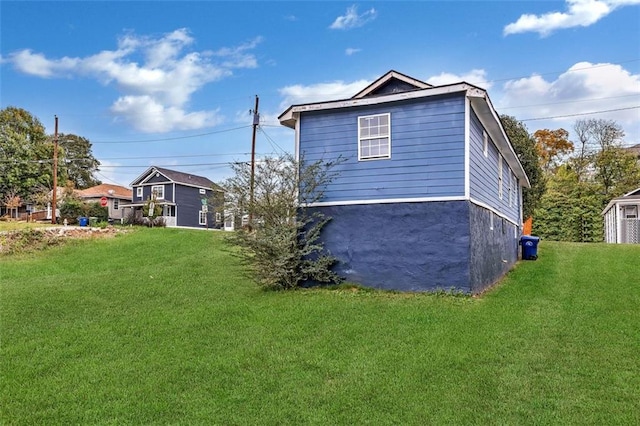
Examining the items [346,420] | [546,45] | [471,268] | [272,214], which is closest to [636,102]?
[546,45]

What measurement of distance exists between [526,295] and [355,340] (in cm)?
506

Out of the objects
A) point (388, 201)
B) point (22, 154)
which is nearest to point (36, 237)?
point (388, 201)

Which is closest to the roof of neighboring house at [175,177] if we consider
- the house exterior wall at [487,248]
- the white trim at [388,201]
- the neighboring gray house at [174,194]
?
the neighboring gray house at [174,194]

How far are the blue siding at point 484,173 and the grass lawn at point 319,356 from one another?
240 cm

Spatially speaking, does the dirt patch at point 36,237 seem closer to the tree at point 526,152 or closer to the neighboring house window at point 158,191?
the neighboring house window at point 158,191

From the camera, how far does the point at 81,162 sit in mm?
57219

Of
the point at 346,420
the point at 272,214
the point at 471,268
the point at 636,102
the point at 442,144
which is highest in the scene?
the point at 636,102

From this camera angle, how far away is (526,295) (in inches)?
Answer: 373

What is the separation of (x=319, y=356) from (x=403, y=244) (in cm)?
469

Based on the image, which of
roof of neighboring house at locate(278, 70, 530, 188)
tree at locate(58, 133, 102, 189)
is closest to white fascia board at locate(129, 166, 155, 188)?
tree at locate(58, 133, 102, 189)

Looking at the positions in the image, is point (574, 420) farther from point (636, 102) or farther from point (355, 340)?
point (636, 102)

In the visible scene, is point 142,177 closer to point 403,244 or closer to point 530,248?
point 530,248

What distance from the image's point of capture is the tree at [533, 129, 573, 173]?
3859 cm

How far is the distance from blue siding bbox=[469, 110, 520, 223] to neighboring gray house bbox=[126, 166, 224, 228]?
27.1 m
